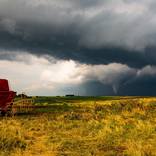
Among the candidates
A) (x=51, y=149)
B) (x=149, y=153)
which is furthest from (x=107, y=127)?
(x=149, y=153)

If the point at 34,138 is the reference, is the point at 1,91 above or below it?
above

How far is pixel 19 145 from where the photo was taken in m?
16.8

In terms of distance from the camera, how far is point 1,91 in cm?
4038

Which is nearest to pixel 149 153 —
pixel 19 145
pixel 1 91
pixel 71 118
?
pixel 19 145

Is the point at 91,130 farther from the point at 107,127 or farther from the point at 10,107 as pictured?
the point at 10,107

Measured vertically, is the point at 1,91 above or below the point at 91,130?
above

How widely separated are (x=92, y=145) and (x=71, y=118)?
14.4 metres

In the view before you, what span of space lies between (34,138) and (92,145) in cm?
379

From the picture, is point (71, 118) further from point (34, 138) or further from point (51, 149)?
point (51, 149)

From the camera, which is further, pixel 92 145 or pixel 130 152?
pixel 92 145

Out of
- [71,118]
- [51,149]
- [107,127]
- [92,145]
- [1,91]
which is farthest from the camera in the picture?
[1,91]

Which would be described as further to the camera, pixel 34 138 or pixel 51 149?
pixel 34 138

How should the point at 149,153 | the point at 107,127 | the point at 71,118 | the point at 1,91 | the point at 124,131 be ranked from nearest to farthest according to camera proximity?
the point at 149,153
the point at 124,131
the point at 107,127
the point at 71,118
the point at 1,91

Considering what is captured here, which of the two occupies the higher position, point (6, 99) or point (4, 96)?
point (4, 96)
